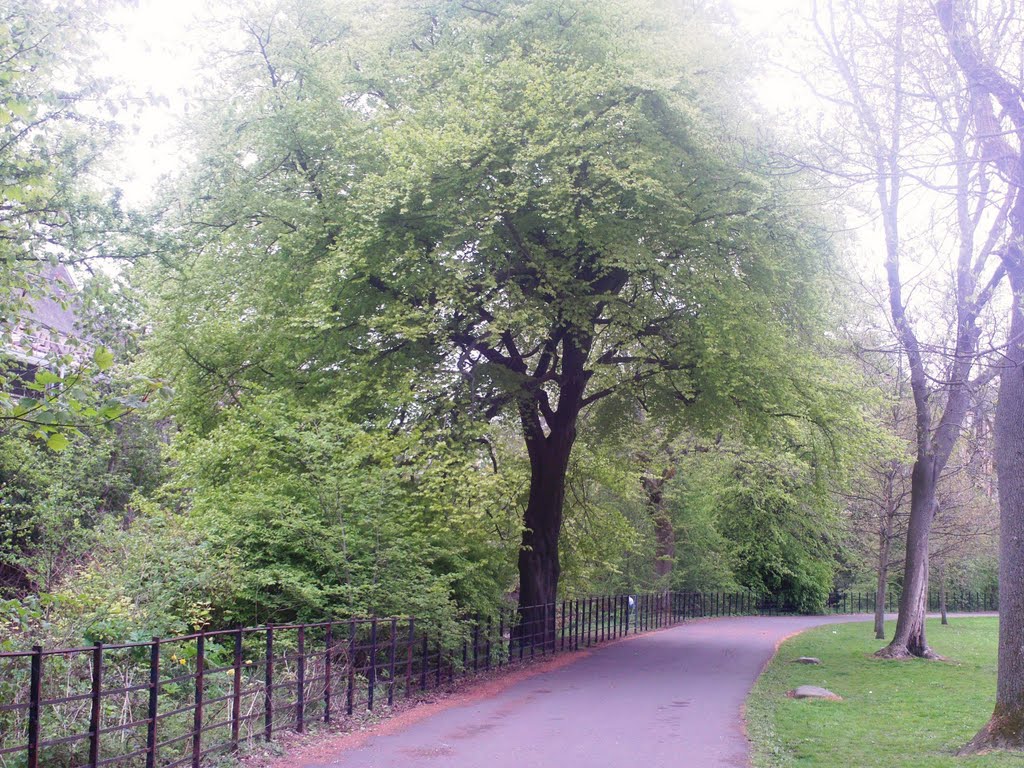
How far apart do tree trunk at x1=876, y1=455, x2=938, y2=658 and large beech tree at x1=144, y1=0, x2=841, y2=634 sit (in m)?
3.07

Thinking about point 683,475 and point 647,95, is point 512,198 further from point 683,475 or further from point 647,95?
point 683,475

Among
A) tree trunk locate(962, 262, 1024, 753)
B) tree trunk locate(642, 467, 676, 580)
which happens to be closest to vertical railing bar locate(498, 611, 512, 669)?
tree trunk locate(962, 262, 1024, 753)

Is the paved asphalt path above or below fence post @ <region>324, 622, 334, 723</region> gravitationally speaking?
below

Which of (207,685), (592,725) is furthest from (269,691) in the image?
(592,725)

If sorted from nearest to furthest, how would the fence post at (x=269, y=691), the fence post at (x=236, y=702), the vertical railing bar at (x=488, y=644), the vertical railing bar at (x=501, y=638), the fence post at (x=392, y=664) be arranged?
the fence post at (x=236, y=702) → the fence post at (x=269, y=691) → the fence post at (x=392, y=664) → the vertical railing bar at (x=488, y=644) → the vertical railing bar at (x=501, y=638)

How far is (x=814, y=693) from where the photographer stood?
604 inches

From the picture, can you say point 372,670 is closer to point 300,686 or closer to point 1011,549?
point 300,686

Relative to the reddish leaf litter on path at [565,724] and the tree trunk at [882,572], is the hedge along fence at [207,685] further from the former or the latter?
the tree trunk at [882,572]

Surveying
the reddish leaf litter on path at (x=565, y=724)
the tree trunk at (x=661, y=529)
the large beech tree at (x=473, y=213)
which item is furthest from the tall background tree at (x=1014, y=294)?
the tree trunk at (x=661, y=529)

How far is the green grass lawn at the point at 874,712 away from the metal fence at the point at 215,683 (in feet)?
16.5

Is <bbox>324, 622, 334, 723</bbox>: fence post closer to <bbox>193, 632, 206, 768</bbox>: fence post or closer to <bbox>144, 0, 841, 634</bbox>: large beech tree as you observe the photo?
<bbox>193, 632, 206, 768</bbox>: fence post

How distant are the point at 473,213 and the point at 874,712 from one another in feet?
34.0

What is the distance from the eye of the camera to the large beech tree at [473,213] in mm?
16688

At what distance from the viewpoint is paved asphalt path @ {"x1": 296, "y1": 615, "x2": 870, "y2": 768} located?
10180mm
